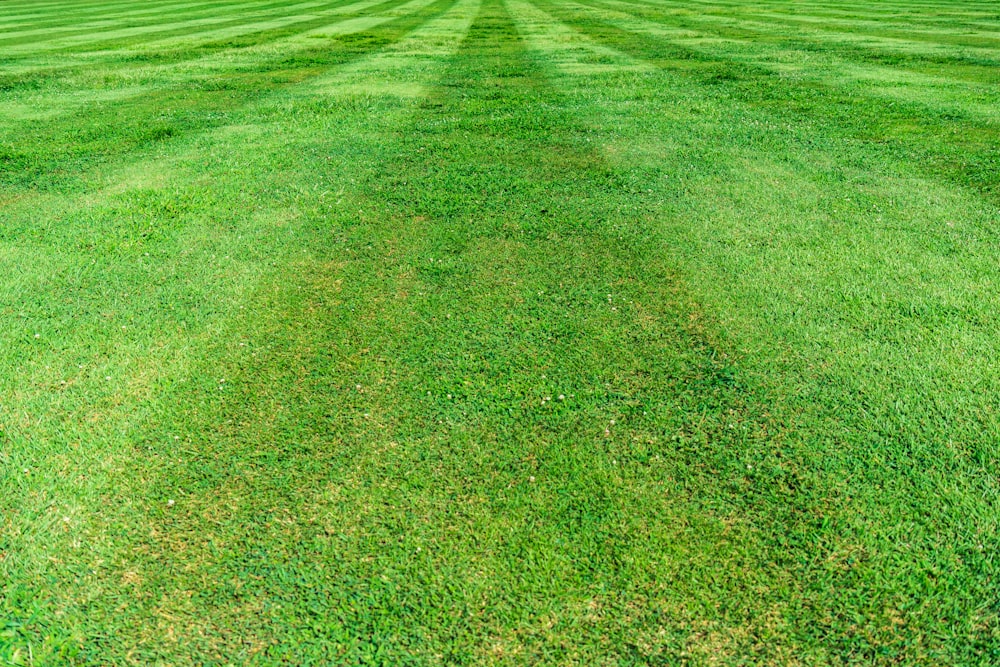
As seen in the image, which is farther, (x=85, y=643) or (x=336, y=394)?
(x=336, y=394)

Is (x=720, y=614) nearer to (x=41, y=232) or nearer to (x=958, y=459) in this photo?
(x=958, y=459)

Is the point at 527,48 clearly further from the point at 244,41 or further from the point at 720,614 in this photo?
the point at 720,614

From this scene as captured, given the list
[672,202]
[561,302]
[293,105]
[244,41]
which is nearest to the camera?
[561,302]

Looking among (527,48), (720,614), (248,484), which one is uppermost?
(527,48)

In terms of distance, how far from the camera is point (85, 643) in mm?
2627

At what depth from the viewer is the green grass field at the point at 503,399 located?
2734 mm

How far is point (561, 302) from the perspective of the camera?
16.9 feet

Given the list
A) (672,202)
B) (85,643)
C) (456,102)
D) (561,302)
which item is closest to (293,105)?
(456,102)

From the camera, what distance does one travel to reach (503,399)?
4.05 metres

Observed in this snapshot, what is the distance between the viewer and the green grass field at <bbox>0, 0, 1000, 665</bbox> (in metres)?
2.73

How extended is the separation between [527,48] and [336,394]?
19310 mm

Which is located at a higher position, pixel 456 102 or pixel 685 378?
pixel 456 102

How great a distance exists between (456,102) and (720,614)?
11.6 meters

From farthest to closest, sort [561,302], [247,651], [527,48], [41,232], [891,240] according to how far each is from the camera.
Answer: [527,48], [41,232], [891,240], [561,302], [247,651]
